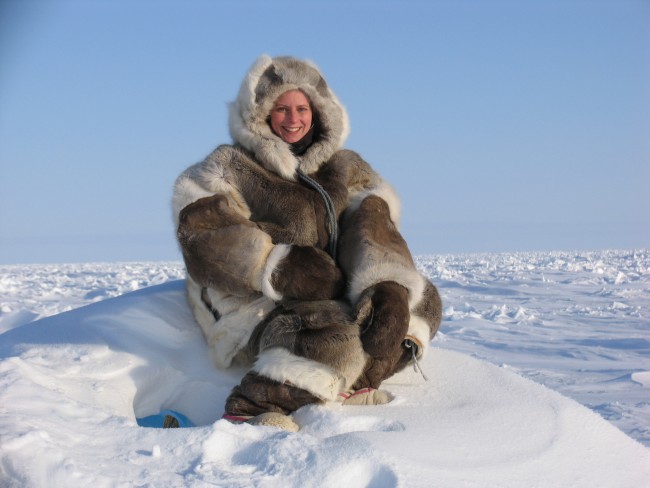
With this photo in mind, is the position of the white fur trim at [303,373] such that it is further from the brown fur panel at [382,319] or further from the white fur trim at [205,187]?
the white fur trim at [205,187]

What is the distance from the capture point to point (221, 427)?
1.85m

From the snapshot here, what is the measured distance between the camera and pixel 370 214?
2.91 meters

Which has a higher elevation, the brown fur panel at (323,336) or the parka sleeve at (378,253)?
the parka sleeve at (378,253)

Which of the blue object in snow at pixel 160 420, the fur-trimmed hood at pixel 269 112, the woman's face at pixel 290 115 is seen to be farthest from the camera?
the woman's face at pixel 290 115

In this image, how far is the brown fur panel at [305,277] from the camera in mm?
2576

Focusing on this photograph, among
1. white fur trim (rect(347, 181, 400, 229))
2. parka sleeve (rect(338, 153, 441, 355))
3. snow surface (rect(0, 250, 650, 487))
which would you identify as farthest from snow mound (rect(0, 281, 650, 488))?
white fur trim (rect(347, 181, 400, 229))

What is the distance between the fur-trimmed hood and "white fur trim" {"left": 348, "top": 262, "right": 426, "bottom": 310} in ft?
2.01

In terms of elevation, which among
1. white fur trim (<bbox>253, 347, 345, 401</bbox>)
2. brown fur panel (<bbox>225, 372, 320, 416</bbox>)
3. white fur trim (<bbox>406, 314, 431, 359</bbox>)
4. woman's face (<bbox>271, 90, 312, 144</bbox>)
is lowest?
brown fur panel (<bbox>225, 372, 320, 416</bbox>)

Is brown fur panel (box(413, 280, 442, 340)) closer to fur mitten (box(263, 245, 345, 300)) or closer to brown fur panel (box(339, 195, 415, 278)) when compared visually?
brown fur panel (box(339, 195, 415, 278))

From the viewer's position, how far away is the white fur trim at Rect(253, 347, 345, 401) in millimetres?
2367

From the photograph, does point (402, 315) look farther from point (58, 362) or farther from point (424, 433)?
point (58, 362)

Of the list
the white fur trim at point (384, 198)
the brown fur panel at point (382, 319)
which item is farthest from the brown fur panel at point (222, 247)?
Result: the white fur trim at point (384, 198)

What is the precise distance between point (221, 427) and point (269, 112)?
5.41ft

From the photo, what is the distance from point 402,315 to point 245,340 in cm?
65
